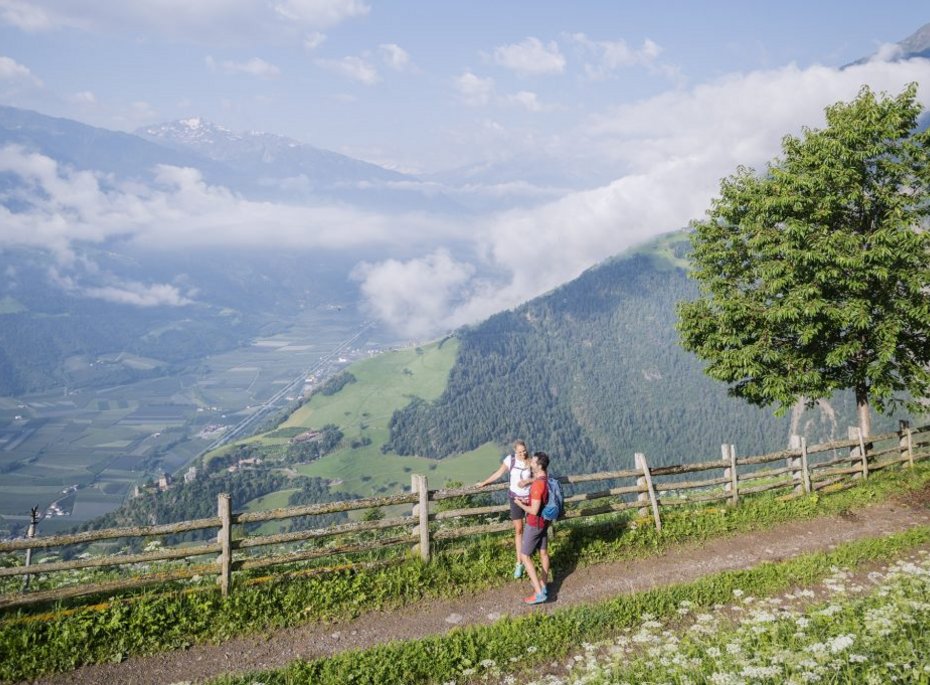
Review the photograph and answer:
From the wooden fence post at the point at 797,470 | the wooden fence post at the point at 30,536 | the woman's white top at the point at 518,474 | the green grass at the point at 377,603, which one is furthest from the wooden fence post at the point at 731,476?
the wooden fence post at the point at 30,536

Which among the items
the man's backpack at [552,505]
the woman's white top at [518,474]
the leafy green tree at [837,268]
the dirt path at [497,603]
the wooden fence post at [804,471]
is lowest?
the dirt path at [497,603]

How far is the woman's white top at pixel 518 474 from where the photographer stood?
1273 centimetres

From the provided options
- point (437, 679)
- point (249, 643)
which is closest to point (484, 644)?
point (437, 679)

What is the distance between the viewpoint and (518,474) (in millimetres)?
12945

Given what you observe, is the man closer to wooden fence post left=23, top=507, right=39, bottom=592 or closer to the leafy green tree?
wooden fence post left=23, top=507, right=39, bottom=592

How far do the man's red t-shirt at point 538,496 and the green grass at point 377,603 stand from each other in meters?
1.74

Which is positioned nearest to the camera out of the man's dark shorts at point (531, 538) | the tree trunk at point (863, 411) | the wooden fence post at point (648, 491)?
the man's dark shorts at point (531, 538)

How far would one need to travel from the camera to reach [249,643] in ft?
37.3

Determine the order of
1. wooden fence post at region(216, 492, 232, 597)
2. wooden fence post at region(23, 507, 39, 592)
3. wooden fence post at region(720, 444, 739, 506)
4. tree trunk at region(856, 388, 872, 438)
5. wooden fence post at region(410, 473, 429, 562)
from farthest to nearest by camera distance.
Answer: tree trunk at region(856, 388, 872, 438) < wooden fence post at region(720, 444, 739, 506) < wooden fence post at region(410, 473, 429, 562) < wooden fence post at region(23, 507, 39, 592) < wooden fence post at region(216, 492, 232, 597)

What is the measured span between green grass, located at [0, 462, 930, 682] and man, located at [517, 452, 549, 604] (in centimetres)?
105

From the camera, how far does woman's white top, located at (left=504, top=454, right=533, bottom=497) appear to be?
501 inches

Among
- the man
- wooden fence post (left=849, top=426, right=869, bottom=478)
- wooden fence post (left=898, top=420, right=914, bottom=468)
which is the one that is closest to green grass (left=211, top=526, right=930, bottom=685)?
the man

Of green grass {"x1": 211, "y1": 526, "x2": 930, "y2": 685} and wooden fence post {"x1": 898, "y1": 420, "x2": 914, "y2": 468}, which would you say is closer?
green grass {"x1": 211, "y1": 526, "x2": 930, "y2": 685}

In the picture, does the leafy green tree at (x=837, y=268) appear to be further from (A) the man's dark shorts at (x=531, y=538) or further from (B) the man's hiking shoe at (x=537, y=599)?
(B) the man's hiking shoe at (x=537, y=599)
